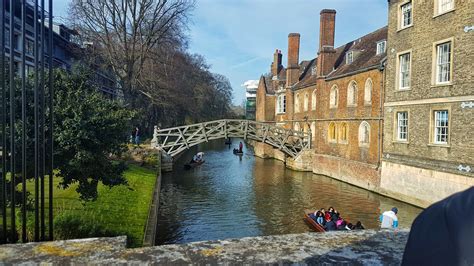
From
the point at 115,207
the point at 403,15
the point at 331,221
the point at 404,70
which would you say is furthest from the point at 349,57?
the point at 115,207

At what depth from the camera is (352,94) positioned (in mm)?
23609

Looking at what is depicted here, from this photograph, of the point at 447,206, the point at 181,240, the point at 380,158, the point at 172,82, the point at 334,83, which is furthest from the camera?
the point at 172,82

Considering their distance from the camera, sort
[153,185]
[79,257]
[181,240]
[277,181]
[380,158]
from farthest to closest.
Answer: [277,181], [380,158], [153,185], [181,240], [79,257]

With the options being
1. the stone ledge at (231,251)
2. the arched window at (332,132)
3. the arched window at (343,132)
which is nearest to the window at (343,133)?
the arched window at (343,132)

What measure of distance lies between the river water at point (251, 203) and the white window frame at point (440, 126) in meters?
3.21

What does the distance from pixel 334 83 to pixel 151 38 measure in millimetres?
13370

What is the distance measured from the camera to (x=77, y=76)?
31.3 feet

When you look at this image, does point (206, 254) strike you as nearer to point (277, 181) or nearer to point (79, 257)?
point (79, 257)

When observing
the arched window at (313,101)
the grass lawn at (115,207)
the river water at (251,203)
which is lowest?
the river water at (251,203)

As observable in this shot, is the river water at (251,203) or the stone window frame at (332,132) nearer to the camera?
the river water at (251,203)

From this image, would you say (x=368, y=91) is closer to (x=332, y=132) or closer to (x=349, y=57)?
(x=332, y=132)

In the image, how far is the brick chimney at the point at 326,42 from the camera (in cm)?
2633

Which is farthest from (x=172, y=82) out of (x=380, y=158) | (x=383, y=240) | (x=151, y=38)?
(x=383, y=240)

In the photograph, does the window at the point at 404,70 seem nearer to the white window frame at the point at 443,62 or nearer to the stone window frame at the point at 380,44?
the white window frame at the point at 443,62
